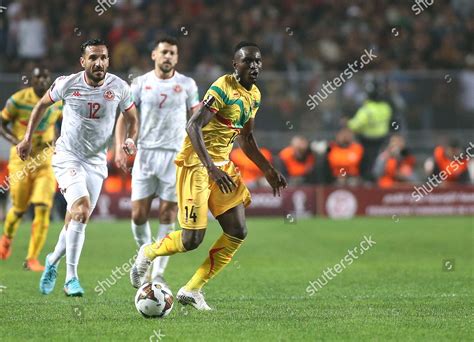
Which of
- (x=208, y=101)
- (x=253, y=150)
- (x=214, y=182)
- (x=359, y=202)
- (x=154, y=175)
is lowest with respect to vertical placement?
(x=359, y=202)

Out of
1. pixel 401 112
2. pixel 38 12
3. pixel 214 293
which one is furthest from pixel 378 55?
pixel 214 293

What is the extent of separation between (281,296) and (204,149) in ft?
7.74

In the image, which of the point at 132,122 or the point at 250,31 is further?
the point at 250,31

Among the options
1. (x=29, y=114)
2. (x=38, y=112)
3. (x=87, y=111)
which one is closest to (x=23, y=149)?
(x=38, y=112)

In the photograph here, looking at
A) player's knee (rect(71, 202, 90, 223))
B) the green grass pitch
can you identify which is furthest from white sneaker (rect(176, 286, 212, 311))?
player's knee (rect(71, 202, 90, 223))

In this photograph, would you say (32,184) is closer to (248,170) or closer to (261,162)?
(261,162)

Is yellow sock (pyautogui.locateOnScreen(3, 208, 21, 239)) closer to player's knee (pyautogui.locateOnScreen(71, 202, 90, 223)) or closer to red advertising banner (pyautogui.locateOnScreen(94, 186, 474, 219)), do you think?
player's knee (pyautogui.locateOnScreen(71, 202, 90, 223))

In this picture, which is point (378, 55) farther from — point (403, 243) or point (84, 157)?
point (84, 157)

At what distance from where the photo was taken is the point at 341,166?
76.5 feet

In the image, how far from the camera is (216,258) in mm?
9531

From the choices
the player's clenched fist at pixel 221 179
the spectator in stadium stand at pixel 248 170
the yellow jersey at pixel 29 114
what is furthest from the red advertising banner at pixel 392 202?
the player's clenched fist at pixel 221 179

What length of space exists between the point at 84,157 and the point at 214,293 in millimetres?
1979

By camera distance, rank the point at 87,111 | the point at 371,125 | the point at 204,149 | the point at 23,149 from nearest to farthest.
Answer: the point at 204,149, the point at 23,149, the point at 87,111, the point at 371,125

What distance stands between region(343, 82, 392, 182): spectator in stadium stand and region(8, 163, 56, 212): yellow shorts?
37.7ft
